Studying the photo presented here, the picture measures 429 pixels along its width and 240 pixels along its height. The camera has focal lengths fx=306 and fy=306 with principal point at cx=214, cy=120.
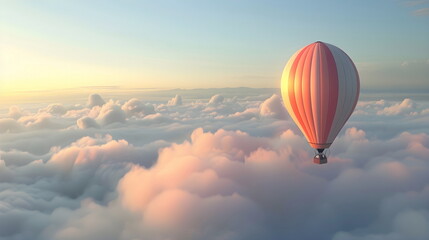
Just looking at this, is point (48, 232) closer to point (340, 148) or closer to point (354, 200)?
point (354, 200)

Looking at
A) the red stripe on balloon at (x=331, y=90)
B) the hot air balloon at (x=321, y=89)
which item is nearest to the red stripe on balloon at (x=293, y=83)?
the hot air balloon at (x=321, y=89)

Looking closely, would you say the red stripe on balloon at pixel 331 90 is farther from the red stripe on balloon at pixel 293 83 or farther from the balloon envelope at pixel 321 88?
the red stripe on balloon at pixel 293 83

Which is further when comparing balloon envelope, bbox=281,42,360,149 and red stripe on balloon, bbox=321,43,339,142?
balloon envelope, bbox=281,42,360,149

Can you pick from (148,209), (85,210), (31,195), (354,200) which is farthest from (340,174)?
(31,195)

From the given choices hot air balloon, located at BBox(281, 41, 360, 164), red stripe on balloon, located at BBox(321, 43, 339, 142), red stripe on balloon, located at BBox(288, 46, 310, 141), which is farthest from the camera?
red stripe on balloon, located at BBox(288, 46, 310, 141)

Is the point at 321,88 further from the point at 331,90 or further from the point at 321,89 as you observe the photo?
the point at 331,90

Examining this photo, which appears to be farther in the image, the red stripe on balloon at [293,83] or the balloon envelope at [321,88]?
the red stripe on balloon at [293,83]

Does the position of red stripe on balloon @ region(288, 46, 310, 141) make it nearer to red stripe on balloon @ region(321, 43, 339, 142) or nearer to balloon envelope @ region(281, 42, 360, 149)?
balloon envelope @ region(281, 42, 360, 149)

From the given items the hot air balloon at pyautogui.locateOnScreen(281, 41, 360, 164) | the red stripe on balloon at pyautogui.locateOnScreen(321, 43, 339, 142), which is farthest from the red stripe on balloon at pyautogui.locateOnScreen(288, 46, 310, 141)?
the red stripe on balloon at pyautogui.locateOnScreen(321, 43, 339, 142)
